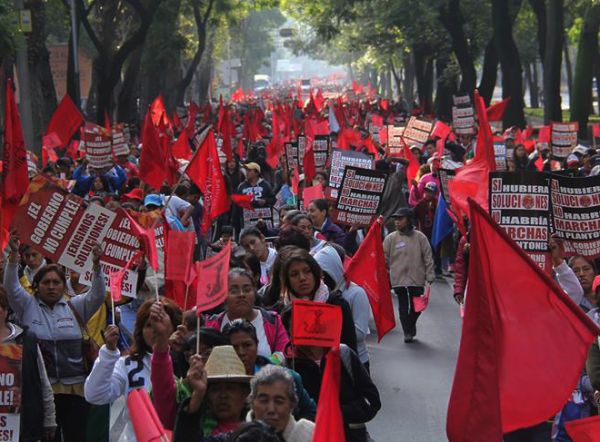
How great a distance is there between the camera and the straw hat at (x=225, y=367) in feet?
17.4

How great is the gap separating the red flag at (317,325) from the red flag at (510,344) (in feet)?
3.69

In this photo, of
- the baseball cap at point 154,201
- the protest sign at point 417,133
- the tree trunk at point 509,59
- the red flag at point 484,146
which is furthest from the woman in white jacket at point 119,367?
the tree trunk at point 509,59

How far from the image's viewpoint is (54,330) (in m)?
7.64

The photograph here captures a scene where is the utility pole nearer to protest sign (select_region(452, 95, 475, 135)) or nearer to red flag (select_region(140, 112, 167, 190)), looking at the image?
red flag (select_region(140, 112, 167, 190))

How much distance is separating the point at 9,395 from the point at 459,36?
36818 millimetres

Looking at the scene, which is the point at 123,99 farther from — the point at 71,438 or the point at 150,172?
the point at 71,438

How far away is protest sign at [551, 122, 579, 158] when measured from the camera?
22.7 meters

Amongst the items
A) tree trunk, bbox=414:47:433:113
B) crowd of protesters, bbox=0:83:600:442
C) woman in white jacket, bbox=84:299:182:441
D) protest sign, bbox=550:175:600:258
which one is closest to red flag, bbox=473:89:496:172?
protest sign, bbox=550:175:600:258

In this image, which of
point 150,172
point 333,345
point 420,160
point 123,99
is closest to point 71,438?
point 333,345

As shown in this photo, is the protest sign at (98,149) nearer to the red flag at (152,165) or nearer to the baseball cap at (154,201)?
the red flag at (152,165)

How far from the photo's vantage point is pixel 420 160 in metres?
22.7

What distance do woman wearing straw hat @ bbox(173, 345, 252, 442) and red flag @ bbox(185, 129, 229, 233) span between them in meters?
6.53

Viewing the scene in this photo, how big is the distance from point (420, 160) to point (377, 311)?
13.0 m

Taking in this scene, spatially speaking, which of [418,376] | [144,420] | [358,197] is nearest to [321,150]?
[358,197]
